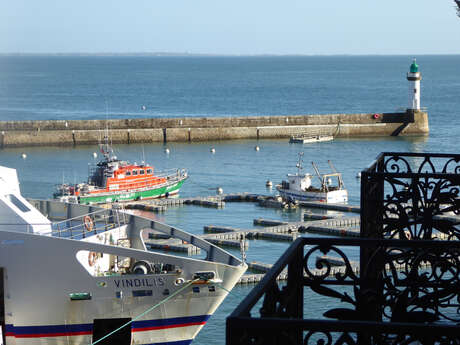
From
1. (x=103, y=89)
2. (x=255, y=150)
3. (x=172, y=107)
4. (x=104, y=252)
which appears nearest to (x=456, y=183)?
(x=104, y=252)

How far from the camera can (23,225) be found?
16.9 m

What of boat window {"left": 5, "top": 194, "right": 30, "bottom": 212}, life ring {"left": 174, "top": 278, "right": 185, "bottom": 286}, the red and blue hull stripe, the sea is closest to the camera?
the red and blue hull stripe

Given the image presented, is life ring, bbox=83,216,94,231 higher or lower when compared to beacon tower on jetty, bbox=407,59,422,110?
lower

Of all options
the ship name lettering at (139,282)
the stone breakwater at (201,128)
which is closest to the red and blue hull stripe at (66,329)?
the ship name lettering at (139,282)

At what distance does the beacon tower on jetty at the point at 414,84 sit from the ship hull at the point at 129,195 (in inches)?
1148

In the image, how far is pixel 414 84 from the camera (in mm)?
66438

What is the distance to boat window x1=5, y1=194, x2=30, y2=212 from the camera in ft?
56.9

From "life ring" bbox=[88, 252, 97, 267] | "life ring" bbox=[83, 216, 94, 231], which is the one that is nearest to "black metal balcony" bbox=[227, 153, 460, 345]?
"life ring" bbox=[88, 252, 97, 267]

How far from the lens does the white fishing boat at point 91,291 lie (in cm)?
1599

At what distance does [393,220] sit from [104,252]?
924 centimetres

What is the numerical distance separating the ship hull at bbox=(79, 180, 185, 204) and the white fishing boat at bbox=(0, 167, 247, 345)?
22.8m

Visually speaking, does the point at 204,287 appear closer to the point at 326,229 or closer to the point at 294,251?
the point at 294,251

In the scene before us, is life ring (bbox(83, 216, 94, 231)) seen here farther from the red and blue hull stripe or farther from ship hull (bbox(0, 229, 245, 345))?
the red and blue hull stripe

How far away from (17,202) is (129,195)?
22992 mm
